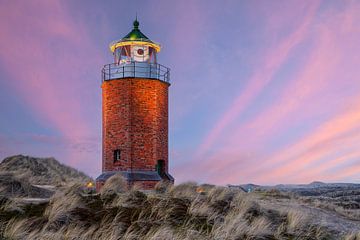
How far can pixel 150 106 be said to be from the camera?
24422 millimetres

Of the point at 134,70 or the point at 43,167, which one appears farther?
the point at 43,167

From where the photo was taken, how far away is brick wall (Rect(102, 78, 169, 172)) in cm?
2411

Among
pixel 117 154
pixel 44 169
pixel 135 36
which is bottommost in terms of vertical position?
pixel 117 154

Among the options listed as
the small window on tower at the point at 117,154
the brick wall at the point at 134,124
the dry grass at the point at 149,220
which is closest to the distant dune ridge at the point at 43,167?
the small window on tower at the point at 117,154

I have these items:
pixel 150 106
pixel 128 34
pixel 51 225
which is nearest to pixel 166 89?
pixel 150 106

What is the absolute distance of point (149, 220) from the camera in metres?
12.3

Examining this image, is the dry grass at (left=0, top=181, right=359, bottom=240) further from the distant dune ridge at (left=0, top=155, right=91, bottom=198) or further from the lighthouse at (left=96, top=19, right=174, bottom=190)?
the distant dune ridge at (left=0, top=155, right=91, bottom=198)

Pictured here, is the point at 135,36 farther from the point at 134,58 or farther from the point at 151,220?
the point at 151,220

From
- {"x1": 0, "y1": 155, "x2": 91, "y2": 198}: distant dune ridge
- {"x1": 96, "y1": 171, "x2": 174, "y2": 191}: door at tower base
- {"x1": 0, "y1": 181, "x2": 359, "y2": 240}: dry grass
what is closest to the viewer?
{"x1": 0, "y1": 181, "x2": 359, "y2": 240}: dry grass

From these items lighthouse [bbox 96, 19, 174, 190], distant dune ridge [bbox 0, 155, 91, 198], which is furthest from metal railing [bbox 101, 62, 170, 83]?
distant dune ridge [bbox 0, 155, 91, 198]

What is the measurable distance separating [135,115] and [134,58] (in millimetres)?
2934

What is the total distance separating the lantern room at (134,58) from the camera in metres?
24.5

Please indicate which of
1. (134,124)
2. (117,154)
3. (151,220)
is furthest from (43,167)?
(151,220)

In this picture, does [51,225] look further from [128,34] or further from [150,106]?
[128,34]
